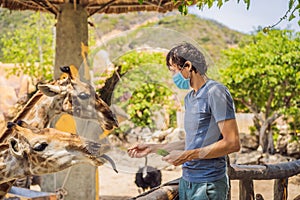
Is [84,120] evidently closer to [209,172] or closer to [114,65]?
[114,65]

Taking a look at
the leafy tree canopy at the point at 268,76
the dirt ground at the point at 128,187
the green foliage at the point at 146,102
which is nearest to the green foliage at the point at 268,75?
the leafy tree canopy at the point at 268,76

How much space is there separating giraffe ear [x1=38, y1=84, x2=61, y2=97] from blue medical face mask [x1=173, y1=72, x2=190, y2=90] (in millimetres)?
1307

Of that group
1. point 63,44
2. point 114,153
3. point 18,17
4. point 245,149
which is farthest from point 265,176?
point 18,17

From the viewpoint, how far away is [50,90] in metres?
2.71

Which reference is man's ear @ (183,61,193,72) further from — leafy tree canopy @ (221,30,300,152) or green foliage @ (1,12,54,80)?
green foliage @ (1,12,54,80)

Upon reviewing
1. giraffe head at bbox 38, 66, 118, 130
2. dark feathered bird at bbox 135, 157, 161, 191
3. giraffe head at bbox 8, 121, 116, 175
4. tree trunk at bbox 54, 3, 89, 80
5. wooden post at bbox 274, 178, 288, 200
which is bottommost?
dark feathered bird at bbox 135, 157, 161, 191

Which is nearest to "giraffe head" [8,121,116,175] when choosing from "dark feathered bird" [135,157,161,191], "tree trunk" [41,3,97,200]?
"tree trunk" [41,3,97,200]

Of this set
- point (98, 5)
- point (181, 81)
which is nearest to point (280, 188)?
point (181, 81)

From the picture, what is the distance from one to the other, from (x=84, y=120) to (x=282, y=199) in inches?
55.0

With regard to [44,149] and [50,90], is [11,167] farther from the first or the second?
[50,90]

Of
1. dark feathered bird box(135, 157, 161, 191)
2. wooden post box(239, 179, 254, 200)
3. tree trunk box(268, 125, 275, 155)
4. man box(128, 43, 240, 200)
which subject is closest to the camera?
man box(128, 43, 240, 200)

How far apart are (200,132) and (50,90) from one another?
4.63 feet

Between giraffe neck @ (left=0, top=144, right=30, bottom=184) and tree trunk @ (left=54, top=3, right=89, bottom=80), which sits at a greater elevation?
tree trunk @ (left=54, top=3, right=89, bottom=80)

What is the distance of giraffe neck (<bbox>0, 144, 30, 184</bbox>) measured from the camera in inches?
72.2
